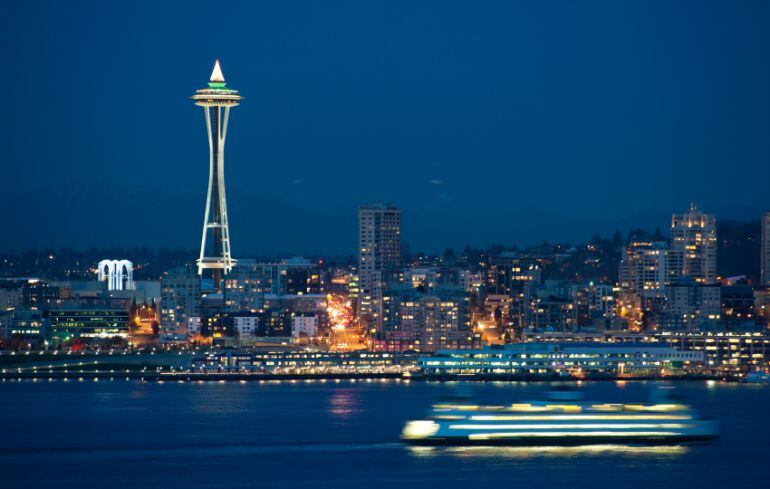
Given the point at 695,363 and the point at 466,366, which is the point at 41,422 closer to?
the point at 466,366

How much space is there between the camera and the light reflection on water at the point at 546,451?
140 feet

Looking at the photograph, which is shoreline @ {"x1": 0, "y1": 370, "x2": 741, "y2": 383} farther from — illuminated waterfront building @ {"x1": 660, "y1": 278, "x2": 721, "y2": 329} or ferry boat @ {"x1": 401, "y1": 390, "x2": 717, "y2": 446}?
ferry boat @ {"x1": 401, "y1": 390, "x2": 717, "y2": 446}

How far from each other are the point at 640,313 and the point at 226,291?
23231 mm

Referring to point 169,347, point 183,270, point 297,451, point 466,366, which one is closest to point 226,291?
point 183,270

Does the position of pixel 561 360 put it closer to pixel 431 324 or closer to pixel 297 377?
pixel 297 377

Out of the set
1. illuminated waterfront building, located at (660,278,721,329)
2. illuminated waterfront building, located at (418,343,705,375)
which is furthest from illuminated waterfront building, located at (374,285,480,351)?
illuminated waterfront building, located at (418,343,705,375)

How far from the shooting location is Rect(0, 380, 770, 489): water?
39.4 m

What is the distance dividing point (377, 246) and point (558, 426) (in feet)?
202

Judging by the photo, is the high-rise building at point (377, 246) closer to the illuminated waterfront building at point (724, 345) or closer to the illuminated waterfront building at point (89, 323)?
the illuminated waterfront building at point (89, 323)

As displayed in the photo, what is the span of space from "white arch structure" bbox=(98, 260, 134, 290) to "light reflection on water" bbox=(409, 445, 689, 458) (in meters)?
73.9

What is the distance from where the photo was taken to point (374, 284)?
332ft

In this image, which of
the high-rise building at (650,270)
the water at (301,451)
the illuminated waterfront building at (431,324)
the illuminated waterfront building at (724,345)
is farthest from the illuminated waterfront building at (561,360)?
the high-rise building at (650,270)

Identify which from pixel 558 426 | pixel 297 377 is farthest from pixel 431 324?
pixel 558 426

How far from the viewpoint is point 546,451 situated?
4344 cm
